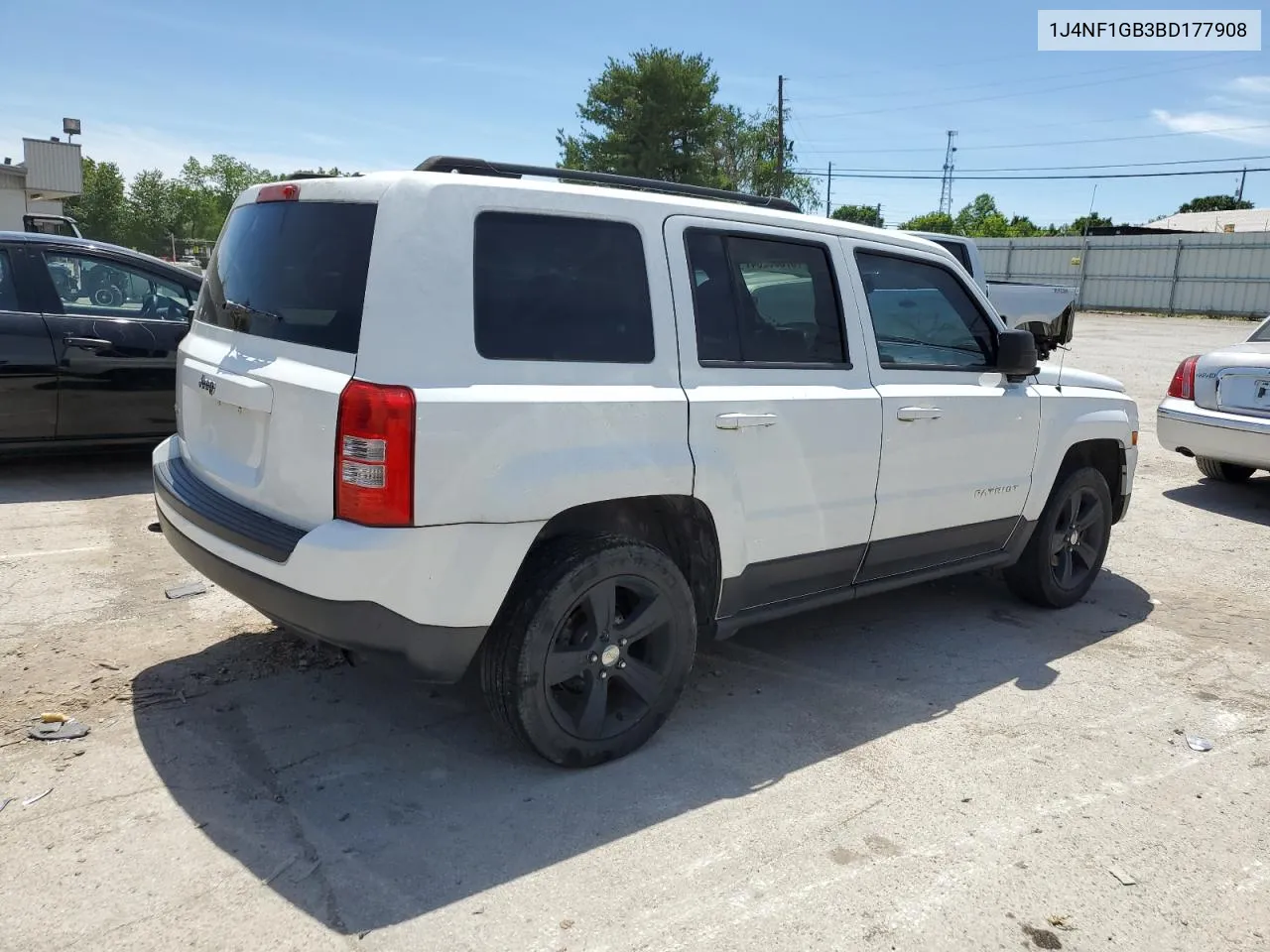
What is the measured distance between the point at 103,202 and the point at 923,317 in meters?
80.1

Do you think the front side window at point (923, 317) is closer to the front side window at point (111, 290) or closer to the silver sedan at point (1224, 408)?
the silver sedan at point (1224, 408)

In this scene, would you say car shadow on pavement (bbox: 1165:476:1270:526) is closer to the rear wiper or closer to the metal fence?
the rear wiper

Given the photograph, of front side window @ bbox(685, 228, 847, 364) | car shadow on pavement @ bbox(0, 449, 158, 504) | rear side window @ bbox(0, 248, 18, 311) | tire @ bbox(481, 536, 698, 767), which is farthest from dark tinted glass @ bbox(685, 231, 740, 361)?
rear side window @ bbox(0, 248, 18, 311)

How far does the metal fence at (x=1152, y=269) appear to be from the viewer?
3416 centimetres

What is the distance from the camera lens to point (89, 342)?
6.85 metres

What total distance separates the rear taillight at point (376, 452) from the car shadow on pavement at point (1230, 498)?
23.7ft

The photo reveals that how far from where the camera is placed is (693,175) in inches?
1879

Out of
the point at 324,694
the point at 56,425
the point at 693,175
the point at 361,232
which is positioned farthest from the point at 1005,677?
the point at 693,175

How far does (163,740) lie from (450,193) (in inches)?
84.8

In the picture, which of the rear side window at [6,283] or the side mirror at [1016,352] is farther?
the rear side window at [6,283]

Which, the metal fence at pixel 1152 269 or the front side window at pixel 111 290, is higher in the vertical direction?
the metal fence at pixel 1152 269

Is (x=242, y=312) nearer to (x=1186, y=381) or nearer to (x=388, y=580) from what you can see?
(x=388, y=580)

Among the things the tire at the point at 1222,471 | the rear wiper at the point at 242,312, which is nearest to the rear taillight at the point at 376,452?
the rear wiper at the point at 242,312

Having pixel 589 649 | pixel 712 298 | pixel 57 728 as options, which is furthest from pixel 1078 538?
pixel 57 728
